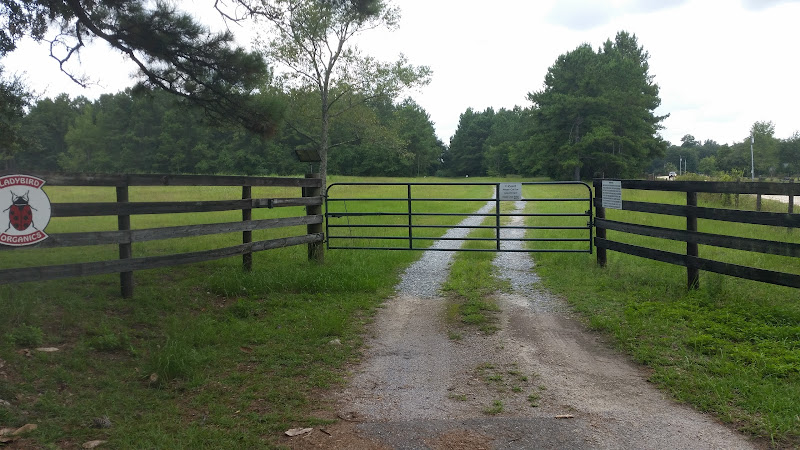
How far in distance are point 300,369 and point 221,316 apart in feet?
6.57

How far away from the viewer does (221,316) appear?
6449 mm

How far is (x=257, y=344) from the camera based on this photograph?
5594 mm

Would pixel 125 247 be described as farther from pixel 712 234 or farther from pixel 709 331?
pixel 712 234

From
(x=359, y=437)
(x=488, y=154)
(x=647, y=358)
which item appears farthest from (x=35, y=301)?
(x=488, y=154)

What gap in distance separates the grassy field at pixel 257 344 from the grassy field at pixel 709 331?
2cm

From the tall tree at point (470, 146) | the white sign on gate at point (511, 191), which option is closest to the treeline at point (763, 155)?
the tall tree at point (470, 146)

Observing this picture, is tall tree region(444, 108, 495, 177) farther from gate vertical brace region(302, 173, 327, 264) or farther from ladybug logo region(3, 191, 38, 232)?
ladybug logo region(3, 191, 38, 232)

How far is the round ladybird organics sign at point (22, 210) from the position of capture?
14.8ft

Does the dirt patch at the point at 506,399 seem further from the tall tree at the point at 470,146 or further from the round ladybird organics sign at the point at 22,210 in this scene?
the tall tree at the point at 470,146

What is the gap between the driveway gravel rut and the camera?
11.5ft

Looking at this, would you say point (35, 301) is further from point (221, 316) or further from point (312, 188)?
point (312, 188)

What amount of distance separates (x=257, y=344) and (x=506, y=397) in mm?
2689

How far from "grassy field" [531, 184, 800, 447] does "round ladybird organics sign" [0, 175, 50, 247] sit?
547cm

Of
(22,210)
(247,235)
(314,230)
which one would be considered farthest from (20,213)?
(314,230)
